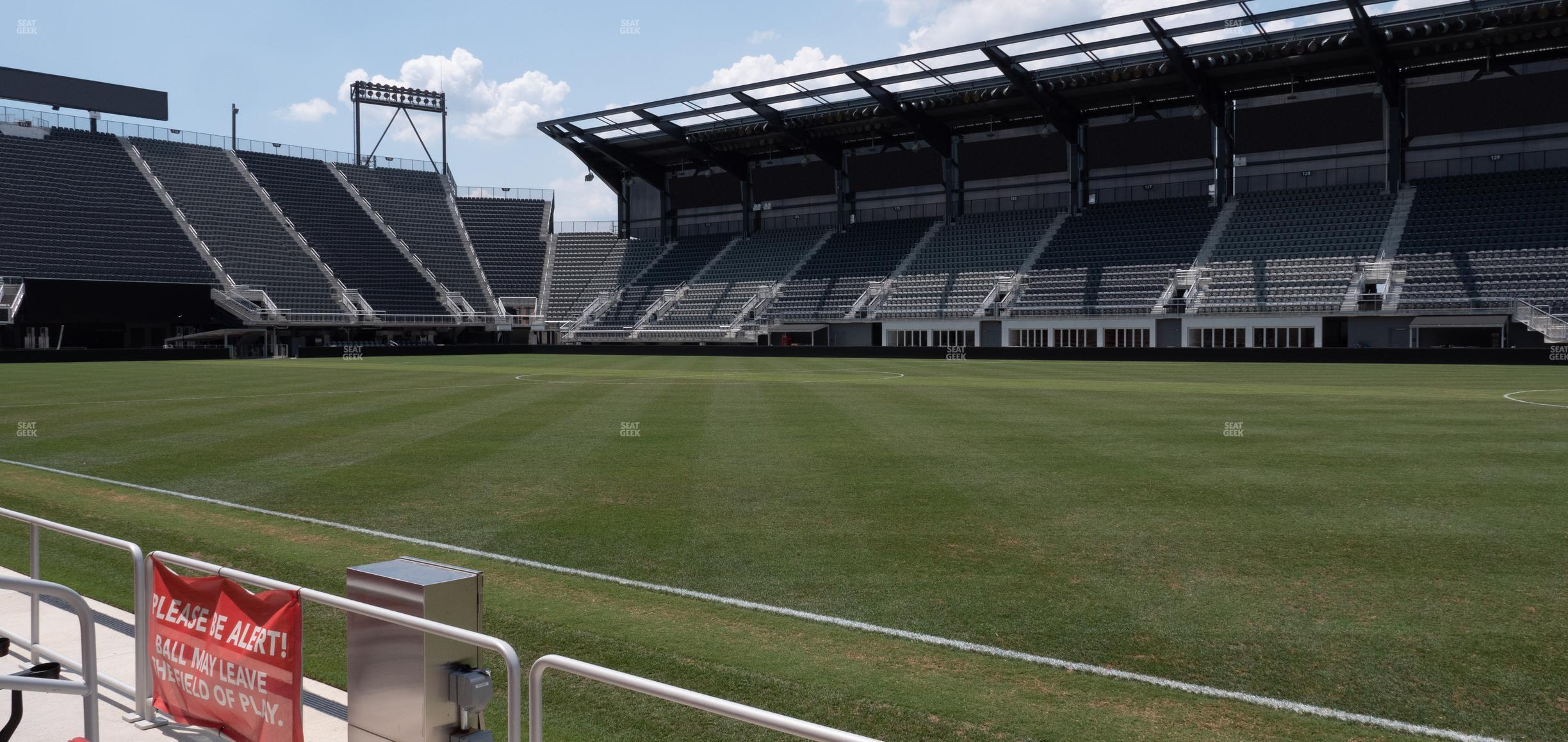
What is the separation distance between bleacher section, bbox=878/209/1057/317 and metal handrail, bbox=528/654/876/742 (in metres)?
59.1

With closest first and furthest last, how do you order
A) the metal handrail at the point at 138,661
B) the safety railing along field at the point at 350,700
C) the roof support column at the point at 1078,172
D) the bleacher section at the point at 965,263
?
the safety railing along field at the point at 350,700 < the metal handrail at the point at 138,661 < the bleacher section at the point at 965,263 < the roof support column at the point at 1078,172

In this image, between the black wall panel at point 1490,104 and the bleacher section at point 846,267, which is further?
the bleacher section at point 846,267

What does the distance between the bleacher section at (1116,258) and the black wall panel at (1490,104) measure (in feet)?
39.6

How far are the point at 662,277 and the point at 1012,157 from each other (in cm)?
2934

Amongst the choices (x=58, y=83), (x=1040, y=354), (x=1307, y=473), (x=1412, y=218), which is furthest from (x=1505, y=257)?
(x=58, y=83)

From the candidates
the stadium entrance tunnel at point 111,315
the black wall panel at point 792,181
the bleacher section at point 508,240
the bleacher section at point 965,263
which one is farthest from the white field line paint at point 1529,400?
the bleacher section at point 508,240

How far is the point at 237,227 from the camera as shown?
7531 centimetres

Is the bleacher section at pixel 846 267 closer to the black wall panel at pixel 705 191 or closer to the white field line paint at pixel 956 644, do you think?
the black wall panel at pixel 705 191

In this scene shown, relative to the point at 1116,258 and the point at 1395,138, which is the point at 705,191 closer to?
the point at 1116,258

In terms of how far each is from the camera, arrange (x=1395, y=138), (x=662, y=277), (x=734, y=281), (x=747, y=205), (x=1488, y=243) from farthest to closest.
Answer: (x=747, y=205) → (x=662, y=277) → (x=734, y=281) → (x=1395, y=138) → (x=1488, y=243)

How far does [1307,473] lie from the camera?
13.4 meters

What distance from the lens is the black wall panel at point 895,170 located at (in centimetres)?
7544

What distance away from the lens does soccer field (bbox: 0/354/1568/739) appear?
6035 mm

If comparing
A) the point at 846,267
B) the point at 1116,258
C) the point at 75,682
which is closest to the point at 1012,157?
the point at 1116,258
